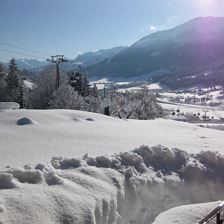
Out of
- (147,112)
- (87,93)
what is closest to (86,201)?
(147,112)

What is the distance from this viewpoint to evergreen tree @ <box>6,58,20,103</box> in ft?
216

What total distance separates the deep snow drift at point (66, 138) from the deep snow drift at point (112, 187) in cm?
118

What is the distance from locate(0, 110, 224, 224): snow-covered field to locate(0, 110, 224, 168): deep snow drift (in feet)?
0.09

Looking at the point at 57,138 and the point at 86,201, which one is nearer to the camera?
the point at 86,201

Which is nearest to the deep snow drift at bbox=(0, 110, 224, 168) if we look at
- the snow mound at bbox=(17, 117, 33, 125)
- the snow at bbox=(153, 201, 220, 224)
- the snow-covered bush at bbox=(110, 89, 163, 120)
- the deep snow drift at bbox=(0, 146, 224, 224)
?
the snow mound at bbox=(17, 117, 33, 125)

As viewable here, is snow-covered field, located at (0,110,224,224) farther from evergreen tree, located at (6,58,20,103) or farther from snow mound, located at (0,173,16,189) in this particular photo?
evergreen tree, located at (6,58,20,103)

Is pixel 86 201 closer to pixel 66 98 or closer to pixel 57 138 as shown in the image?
pixel 57 138

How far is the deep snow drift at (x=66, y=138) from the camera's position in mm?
10062

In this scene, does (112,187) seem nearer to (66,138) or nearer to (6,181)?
(6,181)

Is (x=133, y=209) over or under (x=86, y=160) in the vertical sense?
under

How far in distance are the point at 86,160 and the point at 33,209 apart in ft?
9.30

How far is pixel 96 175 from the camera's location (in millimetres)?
8195

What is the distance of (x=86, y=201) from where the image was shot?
6977 mm

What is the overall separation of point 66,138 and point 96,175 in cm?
421
